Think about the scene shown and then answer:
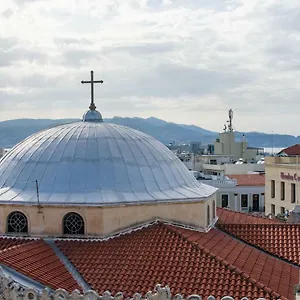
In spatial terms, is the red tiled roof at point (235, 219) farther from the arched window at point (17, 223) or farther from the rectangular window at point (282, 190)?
the rectangular window at point (282, 190)

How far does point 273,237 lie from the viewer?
2694 centimetres

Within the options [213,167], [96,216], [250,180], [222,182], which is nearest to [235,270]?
[96,216]

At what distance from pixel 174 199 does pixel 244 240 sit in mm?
4031

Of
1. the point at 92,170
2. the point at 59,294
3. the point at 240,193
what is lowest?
the point at 240,193

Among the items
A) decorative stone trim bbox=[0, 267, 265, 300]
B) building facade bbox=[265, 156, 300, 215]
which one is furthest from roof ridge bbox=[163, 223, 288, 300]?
building facade bbox=[265, 156, 300, 215]

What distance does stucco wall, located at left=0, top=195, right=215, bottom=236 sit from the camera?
77.9ft

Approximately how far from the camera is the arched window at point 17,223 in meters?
24.4

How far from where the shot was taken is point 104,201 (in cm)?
2386

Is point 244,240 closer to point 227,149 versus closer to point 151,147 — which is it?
point 151,147

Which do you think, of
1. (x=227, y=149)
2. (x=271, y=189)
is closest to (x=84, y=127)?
(x=271, y=189)

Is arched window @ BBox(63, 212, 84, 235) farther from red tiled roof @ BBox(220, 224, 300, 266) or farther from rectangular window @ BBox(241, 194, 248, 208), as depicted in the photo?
rectangular window @ BBox(241, 194, 248, 208)

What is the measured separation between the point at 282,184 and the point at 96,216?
1367 inches

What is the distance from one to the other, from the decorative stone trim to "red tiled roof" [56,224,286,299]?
1.12 meters

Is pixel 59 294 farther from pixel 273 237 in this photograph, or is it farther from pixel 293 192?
pixel 293 192
